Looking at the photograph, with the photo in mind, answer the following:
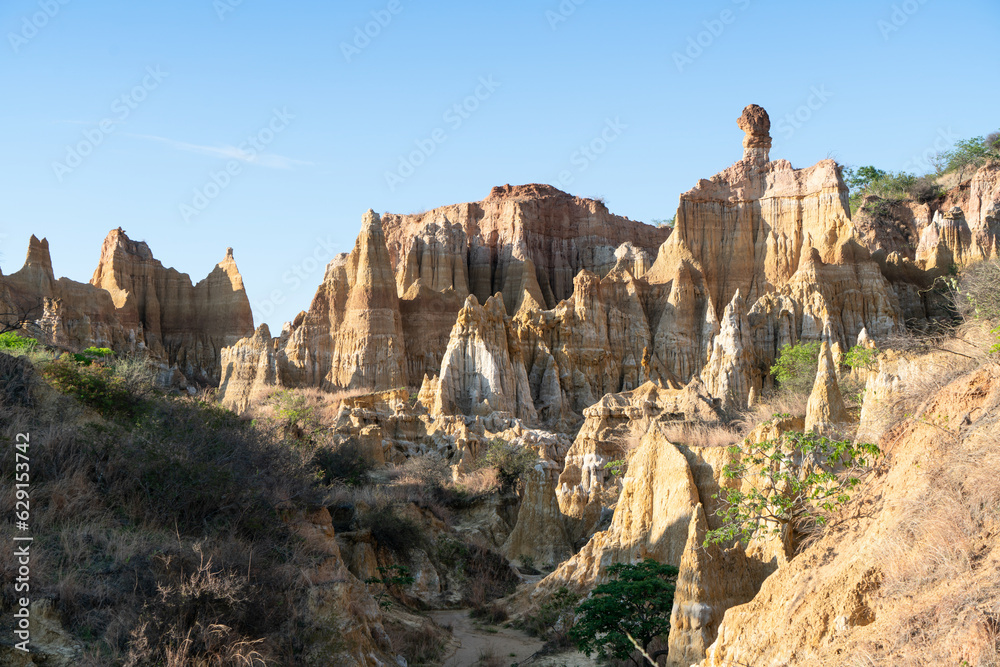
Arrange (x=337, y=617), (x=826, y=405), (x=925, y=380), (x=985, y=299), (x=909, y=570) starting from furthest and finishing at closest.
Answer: (x=826, y=405) → (x=985, y=299) → (x=337, y=617) → (x=925, y=380) → (x=909, y=570)

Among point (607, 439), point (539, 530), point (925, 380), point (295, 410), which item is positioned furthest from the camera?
point (295, 410)

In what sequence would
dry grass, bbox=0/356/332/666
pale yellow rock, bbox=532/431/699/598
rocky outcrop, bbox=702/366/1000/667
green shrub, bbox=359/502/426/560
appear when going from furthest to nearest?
1. green shrub, bbox=359/502/426/560
2. pale yellow rock, bbox=532/431/699/598
3. dry grass, bbox=0/356/332/666
4. rocky outcrop, bbox=702/366/1000/667

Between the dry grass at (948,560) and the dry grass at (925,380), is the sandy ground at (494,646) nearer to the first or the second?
the dry grass at (925,380)

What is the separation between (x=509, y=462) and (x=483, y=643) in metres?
Result: 15.4

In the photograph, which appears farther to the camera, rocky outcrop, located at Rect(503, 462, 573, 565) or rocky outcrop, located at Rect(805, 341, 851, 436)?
rocky outcrop, located at Rect(503, 462, 573, 565)

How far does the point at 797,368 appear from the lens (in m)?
45.0

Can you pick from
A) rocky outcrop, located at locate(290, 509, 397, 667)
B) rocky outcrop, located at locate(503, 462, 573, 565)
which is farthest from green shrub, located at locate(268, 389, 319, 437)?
rocky outcrop, located at locate(290, 509, 397, 667)

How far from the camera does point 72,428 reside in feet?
48.9

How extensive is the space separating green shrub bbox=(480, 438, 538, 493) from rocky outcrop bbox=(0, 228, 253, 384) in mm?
37067

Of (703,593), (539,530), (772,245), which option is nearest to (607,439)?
(539,530)

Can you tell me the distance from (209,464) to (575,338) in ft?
150

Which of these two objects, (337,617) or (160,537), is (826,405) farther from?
(160,537)

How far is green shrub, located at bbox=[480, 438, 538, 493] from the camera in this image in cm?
3282

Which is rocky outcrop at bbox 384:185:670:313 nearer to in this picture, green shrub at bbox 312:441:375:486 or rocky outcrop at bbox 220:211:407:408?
rocky outcrop at bbox 220:211:407:408
